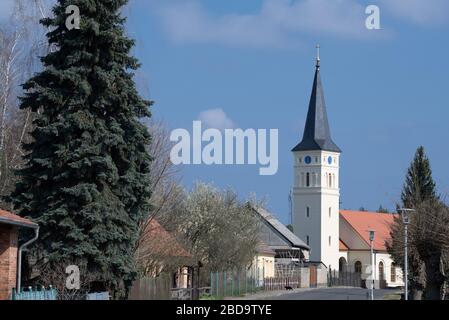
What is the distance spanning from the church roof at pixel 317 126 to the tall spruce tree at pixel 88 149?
7726cm

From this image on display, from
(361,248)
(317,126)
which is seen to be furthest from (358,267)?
(317,126)

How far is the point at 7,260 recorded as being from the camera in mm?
23281

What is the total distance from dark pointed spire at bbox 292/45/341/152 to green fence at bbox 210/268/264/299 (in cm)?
4378

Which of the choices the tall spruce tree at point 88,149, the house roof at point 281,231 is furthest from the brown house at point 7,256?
the house roof at point 281,231

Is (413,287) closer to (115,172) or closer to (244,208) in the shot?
(115,172)

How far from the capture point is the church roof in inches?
4120

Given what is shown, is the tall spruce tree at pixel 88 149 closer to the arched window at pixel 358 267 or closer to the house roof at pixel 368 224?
the arched window at pixel 358 267

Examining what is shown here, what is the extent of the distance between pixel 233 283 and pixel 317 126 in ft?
178

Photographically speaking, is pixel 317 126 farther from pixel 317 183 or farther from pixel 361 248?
pixel 361 248

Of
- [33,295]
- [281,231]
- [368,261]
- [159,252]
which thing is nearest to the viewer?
[33,295]

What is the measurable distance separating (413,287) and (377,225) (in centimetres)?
7019

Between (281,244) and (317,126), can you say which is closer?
(281,244)

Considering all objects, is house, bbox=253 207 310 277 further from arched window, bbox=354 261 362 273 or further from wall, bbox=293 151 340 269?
arched window, bbox=354 261 362 273
